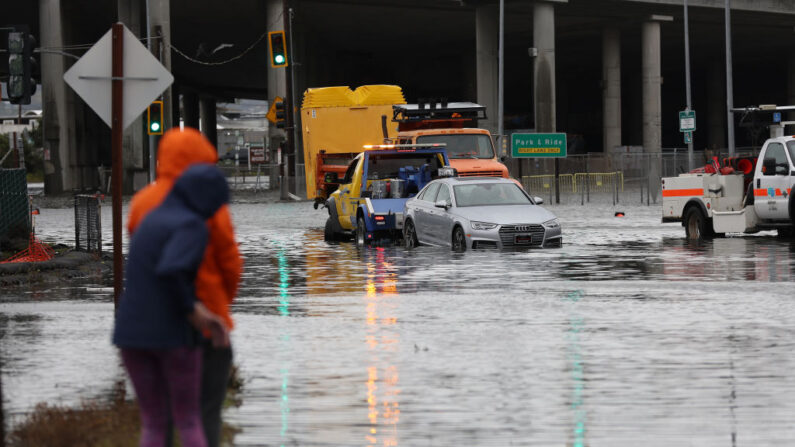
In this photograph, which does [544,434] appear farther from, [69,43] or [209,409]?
[69,43]

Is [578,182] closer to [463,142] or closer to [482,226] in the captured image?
[463,142]

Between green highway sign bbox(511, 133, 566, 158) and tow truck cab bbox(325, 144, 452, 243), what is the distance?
64.1 feet

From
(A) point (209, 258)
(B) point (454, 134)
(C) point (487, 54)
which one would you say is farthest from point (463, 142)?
(C) point (487, 54)

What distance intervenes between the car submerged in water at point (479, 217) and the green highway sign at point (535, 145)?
22810mm

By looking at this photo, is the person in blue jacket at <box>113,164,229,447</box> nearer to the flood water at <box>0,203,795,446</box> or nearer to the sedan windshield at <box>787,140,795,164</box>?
the flood water at <box>0,203,795,446</box>

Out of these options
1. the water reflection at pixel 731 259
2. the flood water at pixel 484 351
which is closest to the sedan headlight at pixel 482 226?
the flood water at pixel 484 351

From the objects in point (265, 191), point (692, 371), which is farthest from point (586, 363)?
point (265, 191)

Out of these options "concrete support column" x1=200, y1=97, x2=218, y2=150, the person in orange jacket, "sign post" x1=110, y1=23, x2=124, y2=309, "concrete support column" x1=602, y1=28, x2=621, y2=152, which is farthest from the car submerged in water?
"concrete support column" x1=200, y1=97, x2=218, y2=150

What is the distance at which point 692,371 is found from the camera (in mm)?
10500

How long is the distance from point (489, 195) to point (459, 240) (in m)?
1.19

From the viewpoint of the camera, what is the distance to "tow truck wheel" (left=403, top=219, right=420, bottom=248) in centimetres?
2630

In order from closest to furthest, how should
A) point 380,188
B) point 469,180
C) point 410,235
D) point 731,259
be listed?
point 731,259 < point 469,180 < point 410,235 < point 380,188

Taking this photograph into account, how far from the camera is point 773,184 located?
25828mm

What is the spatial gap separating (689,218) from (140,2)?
3988 cm
